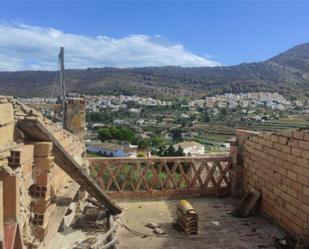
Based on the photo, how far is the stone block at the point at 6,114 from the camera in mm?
4781

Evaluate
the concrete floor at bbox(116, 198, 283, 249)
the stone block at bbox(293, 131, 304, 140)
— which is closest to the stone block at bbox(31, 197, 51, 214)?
the concrete floor at bbox(116, 198, 283, 249)

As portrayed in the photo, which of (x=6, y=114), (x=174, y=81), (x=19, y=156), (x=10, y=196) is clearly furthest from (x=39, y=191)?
(x=174, y=81)

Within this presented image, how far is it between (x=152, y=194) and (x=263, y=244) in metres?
4.28

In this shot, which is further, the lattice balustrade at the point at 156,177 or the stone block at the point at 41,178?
the lattice balustrade at the point at 156,177

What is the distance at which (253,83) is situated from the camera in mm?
100875

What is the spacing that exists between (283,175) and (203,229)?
2218 millimetres

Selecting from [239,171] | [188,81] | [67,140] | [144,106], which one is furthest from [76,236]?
[188,81]

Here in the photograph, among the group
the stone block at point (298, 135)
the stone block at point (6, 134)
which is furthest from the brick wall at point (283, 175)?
the stone block at point (6, 134)

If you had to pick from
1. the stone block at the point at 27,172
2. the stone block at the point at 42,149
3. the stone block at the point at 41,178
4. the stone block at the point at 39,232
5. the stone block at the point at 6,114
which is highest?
the stone block at the point at 6,114

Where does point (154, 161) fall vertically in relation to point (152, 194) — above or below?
above

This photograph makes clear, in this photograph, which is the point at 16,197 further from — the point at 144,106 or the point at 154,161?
the point at 144,106

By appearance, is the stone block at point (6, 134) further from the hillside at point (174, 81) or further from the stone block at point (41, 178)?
the hillside at point (174, 81)

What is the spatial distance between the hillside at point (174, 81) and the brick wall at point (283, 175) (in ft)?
227

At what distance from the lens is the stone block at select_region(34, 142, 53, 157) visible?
5645 millimetres
